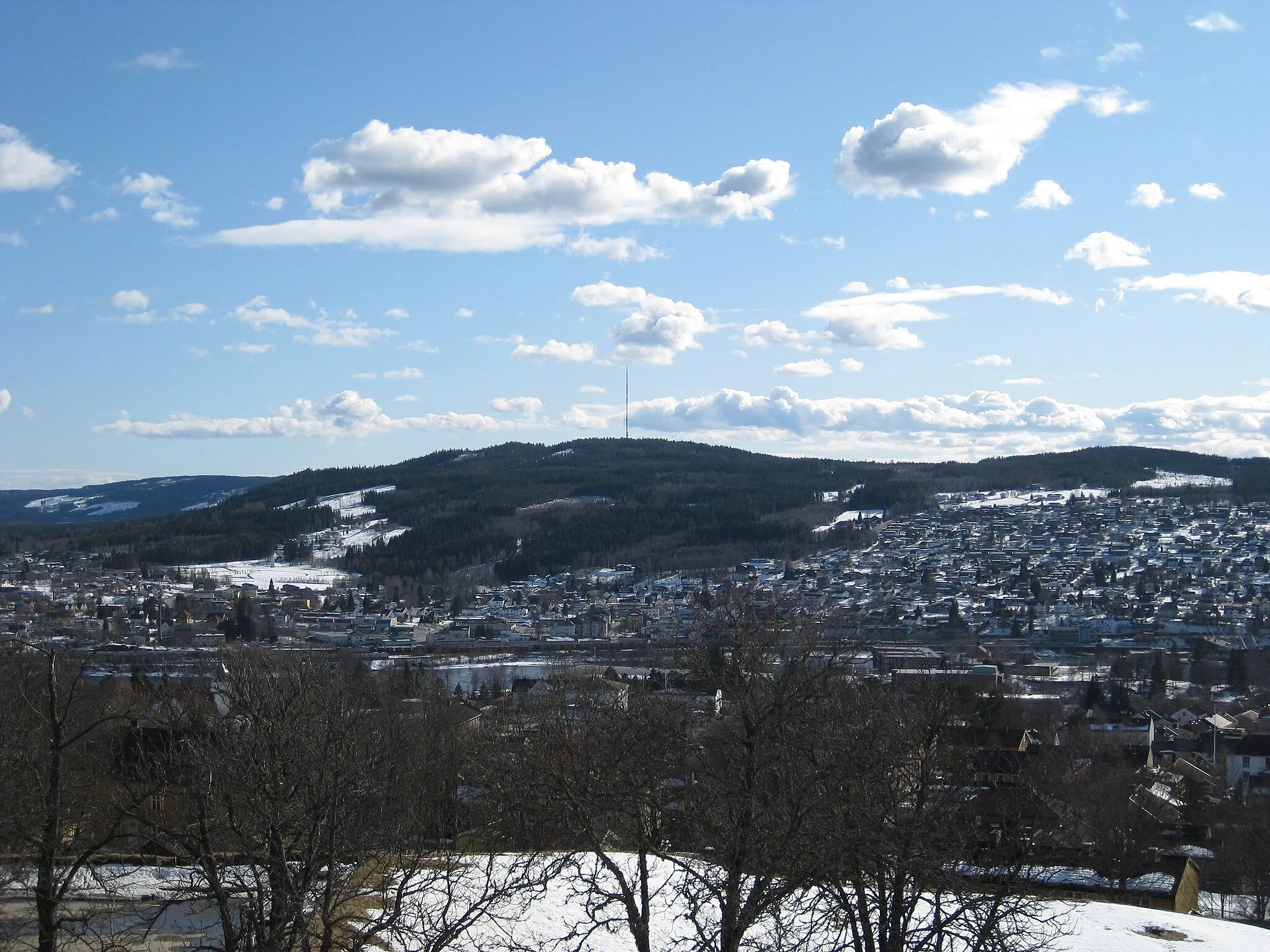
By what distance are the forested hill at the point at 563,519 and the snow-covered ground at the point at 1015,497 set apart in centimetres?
360

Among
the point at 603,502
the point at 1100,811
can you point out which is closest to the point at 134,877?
the point at 1100,811

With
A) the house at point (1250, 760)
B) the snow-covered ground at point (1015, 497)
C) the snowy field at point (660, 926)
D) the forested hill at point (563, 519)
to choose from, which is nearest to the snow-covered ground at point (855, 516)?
the forested hill at point (563, 519)

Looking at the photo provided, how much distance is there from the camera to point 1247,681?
237 ft

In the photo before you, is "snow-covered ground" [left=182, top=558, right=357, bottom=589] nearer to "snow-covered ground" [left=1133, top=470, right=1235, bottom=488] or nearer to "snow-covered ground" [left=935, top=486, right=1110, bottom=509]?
"snow-covered ground" [left=935, top=486, right=1110, bottom=509]

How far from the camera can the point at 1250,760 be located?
43281mm

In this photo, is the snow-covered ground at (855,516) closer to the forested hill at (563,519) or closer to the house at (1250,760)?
the forested hill at (563,519)

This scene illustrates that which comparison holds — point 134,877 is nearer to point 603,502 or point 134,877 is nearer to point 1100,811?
point 1100,811

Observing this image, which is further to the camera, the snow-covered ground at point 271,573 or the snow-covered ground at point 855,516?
the snow-covered ground at point 855,516

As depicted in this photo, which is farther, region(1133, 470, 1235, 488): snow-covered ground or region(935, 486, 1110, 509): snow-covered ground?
region(1133, 470, 1235, 488): snow-covered ground

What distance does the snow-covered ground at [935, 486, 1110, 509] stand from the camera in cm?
18225

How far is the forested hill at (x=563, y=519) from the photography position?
147875 millimetres

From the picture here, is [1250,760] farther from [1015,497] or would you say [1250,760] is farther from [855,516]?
[1015,497]

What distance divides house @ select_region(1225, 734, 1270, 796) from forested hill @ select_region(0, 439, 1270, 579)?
3647 inches

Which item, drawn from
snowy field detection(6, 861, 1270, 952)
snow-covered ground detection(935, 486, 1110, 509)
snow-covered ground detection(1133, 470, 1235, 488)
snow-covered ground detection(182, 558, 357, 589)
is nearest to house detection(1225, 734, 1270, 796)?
snowy field detection(6, 861, 1270, 952)
